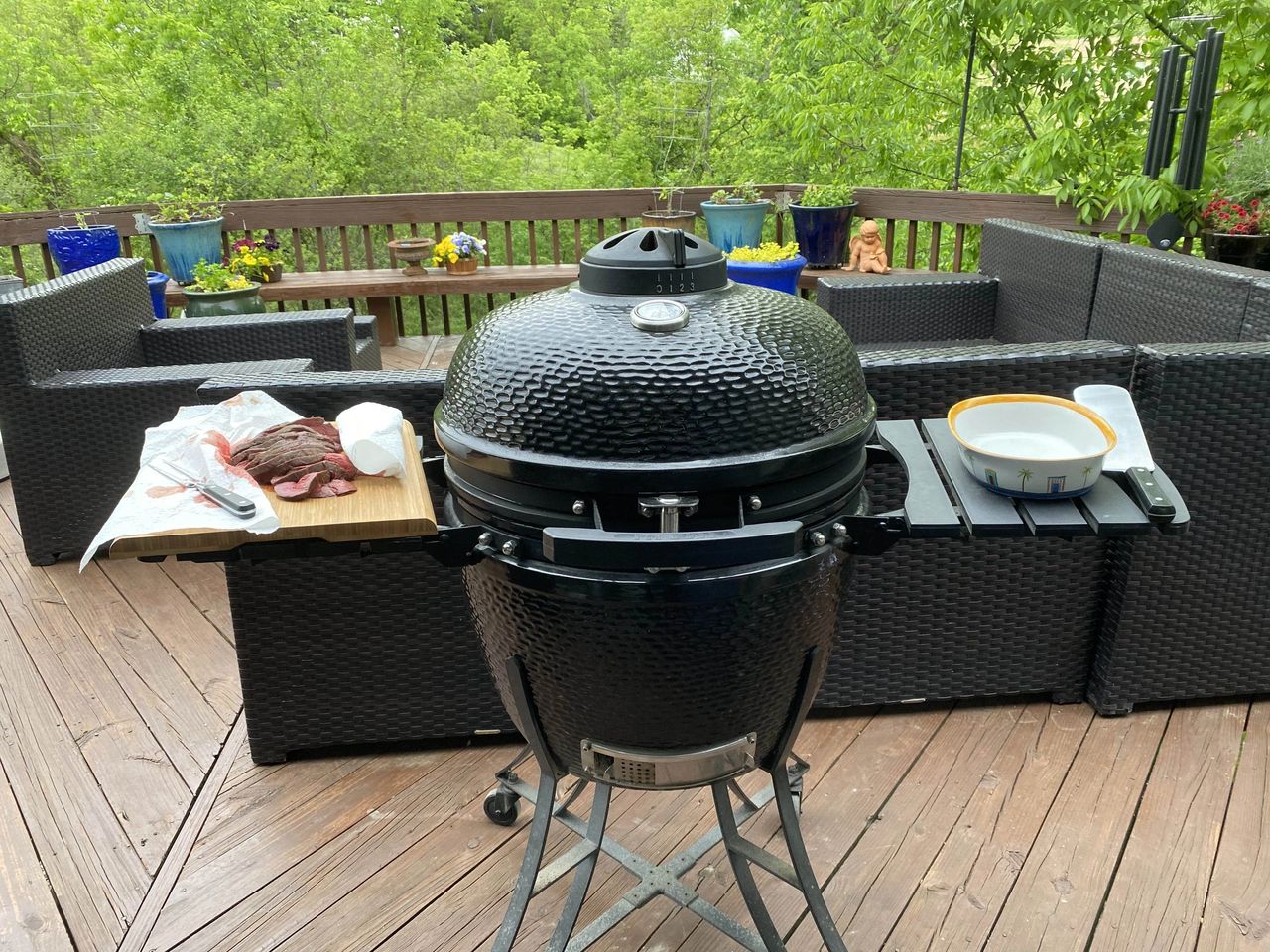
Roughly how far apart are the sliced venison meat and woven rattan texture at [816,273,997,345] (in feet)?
8.47

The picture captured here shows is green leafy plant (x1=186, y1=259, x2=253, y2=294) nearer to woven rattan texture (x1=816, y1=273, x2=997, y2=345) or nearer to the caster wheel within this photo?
woven rattan texture (x1=816, y1=273, x2=997, y2=345)

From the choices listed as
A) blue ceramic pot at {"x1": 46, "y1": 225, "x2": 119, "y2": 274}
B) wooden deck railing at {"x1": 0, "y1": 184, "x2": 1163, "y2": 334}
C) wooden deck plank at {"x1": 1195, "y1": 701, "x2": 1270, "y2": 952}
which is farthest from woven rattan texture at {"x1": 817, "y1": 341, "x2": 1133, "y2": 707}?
blue ceramic pot at {"x1": 46, "y1": 225, "x2": 119, "y2": 274}

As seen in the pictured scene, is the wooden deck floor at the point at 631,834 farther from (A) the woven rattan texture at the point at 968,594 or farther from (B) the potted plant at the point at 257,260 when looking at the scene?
(B) the potted plant at the point at 257,260

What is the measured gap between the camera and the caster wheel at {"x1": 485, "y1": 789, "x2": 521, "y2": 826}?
170 centimetres

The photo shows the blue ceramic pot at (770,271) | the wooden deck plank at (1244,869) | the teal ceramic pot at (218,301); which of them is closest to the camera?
the wooden deck plank at (1244,869)

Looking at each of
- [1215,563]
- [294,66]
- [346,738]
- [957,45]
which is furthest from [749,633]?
[294,66]

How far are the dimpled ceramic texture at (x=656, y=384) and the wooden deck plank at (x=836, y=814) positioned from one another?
899 mm

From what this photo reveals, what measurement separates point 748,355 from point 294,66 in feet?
42.8

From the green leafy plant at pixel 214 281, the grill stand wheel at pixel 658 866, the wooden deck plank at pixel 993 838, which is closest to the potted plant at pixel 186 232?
the green leafy plant at pixel 214 281

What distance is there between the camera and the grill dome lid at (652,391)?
39.7 inches

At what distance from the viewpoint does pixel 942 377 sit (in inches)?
69.5

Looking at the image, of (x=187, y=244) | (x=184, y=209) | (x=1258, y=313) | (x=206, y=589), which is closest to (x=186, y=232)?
(x=187, y=244)

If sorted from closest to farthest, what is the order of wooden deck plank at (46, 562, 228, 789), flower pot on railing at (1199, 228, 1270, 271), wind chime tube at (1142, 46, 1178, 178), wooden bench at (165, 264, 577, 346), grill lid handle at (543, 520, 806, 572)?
grill lid handle at (543, 520, 806, 572), wooden deck plank at (46, 562, 228, 789), flower pot on railing at (1199, 228, 1270, 271), wind chime tube at (1142, 46, 1178, 178), wooden bench at (165, 264, 577, 346)

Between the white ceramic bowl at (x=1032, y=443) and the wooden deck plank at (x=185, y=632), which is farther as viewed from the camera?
the wooden deck plank at (x=185, y=632)
